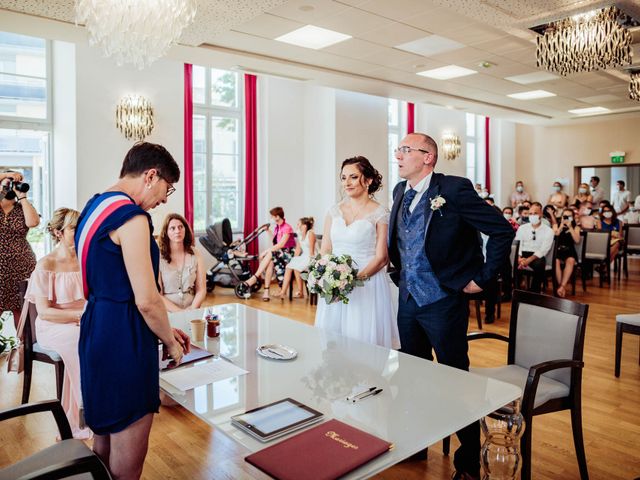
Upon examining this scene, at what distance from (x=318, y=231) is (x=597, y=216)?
555 cm

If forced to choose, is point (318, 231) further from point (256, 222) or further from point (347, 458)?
point (347, 458)

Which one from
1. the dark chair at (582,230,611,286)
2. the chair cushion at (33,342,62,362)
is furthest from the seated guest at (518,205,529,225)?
the chair cushion at (33,342,62,362)

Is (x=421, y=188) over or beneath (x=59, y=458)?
over

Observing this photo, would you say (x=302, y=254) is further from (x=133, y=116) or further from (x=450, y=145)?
(x=450, y=145)

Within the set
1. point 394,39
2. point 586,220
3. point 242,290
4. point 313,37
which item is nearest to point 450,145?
point 586,220

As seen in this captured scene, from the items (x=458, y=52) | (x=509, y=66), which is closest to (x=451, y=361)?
(x=458, y=52)

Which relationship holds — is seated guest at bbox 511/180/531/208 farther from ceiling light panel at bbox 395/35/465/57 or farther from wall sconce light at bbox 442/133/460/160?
ceiling light panel at bbox 395/35/465/57

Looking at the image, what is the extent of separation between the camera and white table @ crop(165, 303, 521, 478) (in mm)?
1563

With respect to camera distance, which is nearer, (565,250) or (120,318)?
(120,318)

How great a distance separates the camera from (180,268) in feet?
13.4

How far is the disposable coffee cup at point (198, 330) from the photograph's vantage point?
8.14ft

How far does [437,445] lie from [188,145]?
6.92m

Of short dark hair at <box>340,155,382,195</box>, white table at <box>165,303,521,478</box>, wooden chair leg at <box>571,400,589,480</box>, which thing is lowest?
wooden chair leg at <box>571,400,589,480</box>

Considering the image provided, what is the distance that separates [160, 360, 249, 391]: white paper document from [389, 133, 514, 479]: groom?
1040 millimetres
